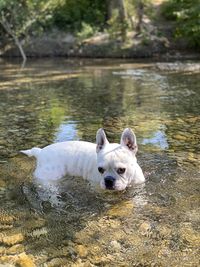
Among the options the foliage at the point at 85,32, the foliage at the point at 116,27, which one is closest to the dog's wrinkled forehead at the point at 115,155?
the foliage at the point at 116,27

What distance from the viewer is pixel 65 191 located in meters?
6.80

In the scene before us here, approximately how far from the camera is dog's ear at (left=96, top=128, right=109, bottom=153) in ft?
21.3

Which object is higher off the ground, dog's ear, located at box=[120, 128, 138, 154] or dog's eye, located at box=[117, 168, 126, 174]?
dog's ear, located at box=[120, 128, 138, 154]

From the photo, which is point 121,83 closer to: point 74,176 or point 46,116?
point 46,116

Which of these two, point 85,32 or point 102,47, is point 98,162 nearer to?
point 102,47

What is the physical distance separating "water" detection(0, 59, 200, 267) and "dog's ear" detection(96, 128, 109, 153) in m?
0.65

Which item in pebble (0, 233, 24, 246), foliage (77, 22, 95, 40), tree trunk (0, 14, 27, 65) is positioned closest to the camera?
pebble (0, 233, 24, 246)

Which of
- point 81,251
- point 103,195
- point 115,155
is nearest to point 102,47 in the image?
point 103,195

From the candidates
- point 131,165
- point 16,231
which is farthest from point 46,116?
point 16,231

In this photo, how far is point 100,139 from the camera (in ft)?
21.5

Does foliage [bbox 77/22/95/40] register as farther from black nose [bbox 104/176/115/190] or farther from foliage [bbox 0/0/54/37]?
black nose [bbox 104/176/115/190]

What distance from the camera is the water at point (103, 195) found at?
506 centimetres

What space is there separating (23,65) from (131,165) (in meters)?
20.6

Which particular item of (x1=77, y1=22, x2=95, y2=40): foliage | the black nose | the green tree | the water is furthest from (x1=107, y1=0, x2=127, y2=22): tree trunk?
the black nose
